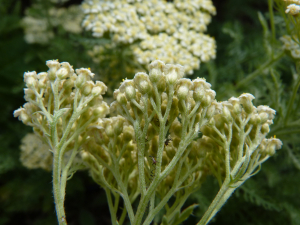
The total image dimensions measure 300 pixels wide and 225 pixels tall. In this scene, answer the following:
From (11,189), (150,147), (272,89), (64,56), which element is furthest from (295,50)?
(11,189)

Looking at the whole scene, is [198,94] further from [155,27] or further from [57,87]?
[155,27]

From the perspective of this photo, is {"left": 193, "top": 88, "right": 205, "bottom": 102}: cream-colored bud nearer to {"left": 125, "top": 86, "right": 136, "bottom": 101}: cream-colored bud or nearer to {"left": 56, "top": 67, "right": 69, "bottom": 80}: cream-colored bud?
{"left": 125, "top": 86, "right": 136, "bottom": 101}: cream-colored bud

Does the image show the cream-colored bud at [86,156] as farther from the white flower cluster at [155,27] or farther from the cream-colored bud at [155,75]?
the white flower cluster at [155,27]

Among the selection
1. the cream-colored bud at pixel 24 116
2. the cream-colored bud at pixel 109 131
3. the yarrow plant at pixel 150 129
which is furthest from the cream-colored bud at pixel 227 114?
the cream-colored bud at pixel 24 116

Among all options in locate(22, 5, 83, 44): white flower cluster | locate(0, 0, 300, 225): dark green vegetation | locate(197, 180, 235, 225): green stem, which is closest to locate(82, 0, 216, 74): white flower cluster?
locate(0, 0, 300, 225): dark green vegetation

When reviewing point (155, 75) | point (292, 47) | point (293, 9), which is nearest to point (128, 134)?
point (155, 75)

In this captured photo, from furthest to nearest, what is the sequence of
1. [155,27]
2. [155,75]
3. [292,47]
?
1. [155,27]
2. [292,47]
3. [155,75]
